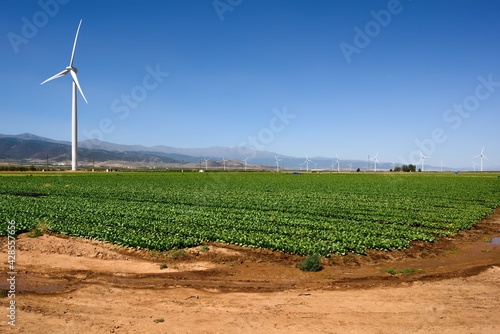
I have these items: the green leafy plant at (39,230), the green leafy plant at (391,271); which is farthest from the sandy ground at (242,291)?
the green leafy plant at (39,230)

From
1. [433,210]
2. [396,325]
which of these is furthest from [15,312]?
[433,210]

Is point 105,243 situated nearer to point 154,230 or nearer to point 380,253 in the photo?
point 154,230

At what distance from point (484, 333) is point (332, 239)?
31.2 feet

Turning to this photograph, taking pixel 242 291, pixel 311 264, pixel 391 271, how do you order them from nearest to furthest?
pixel 242 291 → pixel 391 271 → pixel 311 264

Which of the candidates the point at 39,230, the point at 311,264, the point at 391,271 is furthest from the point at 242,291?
the point at 39,230

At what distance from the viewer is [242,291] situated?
12.1m

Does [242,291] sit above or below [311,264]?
below

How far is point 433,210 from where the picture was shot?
1211 inches

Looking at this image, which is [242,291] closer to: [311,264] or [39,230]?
[311,264]

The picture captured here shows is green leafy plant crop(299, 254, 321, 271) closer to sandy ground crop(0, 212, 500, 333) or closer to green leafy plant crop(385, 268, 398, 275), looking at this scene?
sandy ground crop(0, 212, 500, 333)

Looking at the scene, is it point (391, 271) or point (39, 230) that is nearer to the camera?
point (391, 271)

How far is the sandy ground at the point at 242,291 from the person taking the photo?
945 centimetres

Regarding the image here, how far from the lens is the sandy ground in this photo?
9453 millimetres

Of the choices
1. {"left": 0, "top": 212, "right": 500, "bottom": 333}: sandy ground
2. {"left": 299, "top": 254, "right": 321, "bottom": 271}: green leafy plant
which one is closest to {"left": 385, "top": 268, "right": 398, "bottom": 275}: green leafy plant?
{"left": 0, "top": 212, "right": 500, "bottom": 333}: sandy ground
